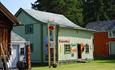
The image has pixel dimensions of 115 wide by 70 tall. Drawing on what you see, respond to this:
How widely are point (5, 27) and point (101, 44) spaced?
48.5 m

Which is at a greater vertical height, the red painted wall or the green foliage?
the green foliage

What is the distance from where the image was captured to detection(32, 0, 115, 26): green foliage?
3204 inches

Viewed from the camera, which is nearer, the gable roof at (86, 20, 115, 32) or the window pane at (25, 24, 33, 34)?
the window pane at (25, 24, 33, 34)

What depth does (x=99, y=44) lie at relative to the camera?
7681 cm

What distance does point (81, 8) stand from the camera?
3533 inches

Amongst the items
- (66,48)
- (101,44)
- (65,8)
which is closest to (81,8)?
(65,8)

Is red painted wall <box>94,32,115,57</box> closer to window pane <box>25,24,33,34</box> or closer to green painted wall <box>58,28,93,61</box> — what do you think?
green painted wall <box>58,28,93,61</box>

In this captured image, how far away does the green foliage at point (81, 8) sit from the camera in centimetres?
8138

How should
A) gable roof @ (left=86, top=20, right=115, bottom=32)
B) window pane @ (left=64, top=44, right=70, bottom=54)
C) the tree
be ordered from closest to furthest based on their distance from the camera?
window pane @ (left=64, top=44, right=70, bottom=54) < gable roof @ (left=86, top=20, right=115, bottom=32) < the tree

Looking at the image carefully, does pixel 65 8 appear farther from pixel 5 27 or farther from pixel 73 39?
Result: pixel 5 27

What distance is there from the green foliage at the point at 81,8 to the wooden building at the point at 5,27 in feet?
166

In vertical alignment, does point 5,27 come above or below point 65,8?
below

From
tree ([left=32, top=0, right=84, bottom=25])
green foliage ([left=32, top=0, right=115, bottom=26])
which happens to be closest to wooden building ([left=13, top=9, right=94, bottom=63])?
tree ([left=32, top=0, right=84, bottom=25])

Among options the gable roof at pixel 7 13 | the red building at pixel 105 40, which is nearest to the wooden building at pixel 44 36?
the gable roof at pixel 7 13
